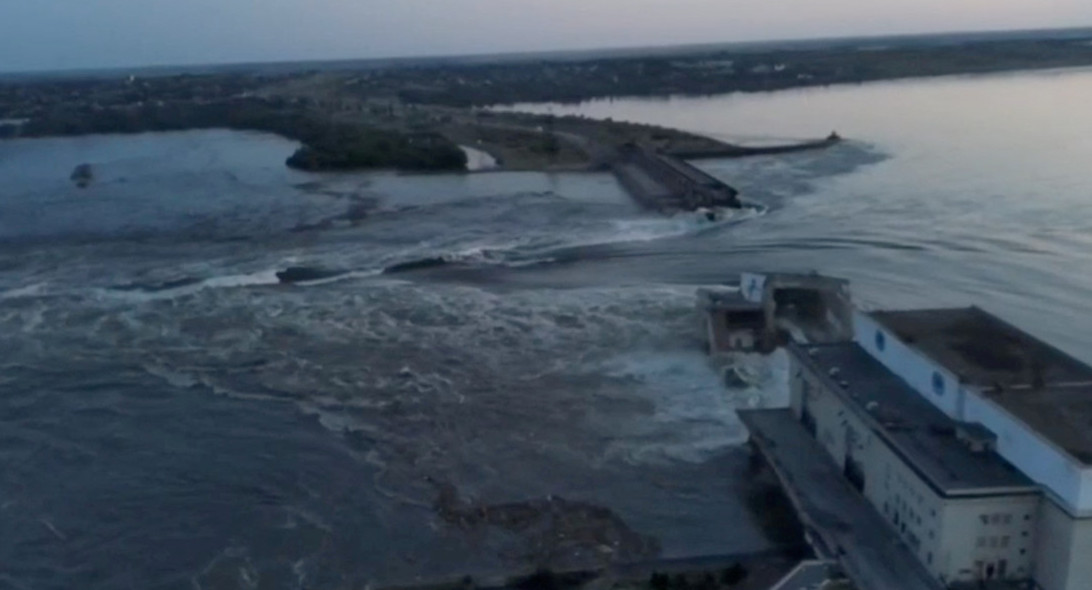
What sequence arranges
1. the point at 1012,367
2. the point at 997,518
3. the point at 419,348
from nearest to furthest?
1. the point at 997,518
2. the point at 1012,367
3. the point at 419,348

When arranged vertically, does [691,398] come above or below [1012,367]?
below

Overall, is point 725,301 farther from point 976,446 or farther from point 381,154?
point 381,154

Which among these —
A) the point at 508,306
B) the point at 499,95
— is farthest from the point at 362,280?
the point at 499,95

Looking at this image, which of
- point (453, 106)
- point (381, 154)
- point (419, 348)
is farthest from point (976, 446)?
point (453, 106)

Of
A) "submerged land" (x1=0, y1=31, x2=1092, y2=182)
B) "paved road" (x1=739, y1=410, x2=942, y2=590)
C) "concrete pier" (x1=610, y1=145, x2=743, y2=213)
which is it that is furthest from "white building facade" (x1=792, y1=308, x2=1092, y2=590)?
"submerged land" (x1=0, y1=31, x2=1092, y2=182)

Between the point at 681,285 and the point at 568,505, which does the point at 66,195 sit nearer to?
the point at 681,285
